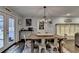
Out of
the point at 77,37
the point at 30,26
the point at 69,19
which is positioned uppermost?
the point at 69,19

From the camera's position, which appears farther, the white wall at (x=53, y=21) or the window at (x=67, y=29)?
the white wall at (x=53, y=21)

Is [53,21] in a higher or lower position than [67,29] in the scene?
higher

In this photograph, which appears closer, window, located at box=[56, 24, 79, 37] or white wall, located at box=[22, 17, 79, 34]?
window, located at box=[56, 24, 79, 37]

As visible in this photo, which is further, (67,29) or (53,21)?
(53,21)
